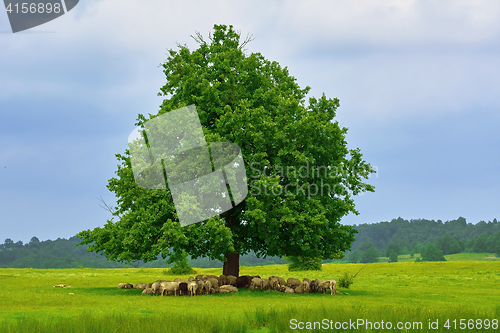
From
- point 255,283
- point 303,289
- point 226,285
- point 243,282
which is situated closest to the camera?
point 226,285

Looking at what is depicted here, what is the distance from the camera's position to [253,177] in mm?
33719

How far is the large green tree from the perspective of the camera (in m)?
31.4

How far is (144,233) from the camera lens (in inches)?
1223

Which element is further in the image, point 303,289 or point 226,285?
point 303,289

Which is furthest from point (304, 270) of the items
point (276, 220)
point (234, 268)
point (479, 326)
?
point (479, 326)

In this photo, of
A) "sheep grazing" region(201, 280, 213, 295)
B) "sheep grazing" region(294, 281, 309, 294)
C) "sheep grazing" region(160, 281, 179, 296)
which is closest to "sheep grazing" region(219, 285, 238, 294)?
"sheep grazing" region(201, 280, 213, 295)

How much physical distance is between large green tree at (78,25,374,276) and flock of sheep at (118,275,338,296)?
2013mm

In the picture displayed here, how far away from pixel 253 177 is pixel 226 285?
8738mm

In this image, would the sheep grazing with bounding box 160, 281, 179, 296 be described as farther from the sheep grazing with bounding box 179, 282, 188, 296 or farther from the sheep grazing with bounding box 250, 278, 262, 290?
the sheep grazing with bounding box 250, 278, 262, 290

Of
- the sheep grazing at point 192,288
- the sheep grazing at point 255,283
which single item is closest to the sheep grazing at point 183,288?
the sheep grazing at point 192,288

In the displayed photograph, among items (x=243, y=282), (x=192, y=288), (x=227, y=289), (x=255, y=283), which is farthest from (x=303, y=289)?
(x=192, y=288)

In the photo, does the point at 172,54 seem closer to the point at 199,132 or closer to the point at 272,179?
the point at 199,132

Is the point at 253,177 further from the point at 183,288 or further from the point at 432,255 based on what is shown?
the point at 432,255

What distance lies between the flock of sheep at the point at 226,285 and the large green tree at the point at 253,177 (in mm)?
2013
